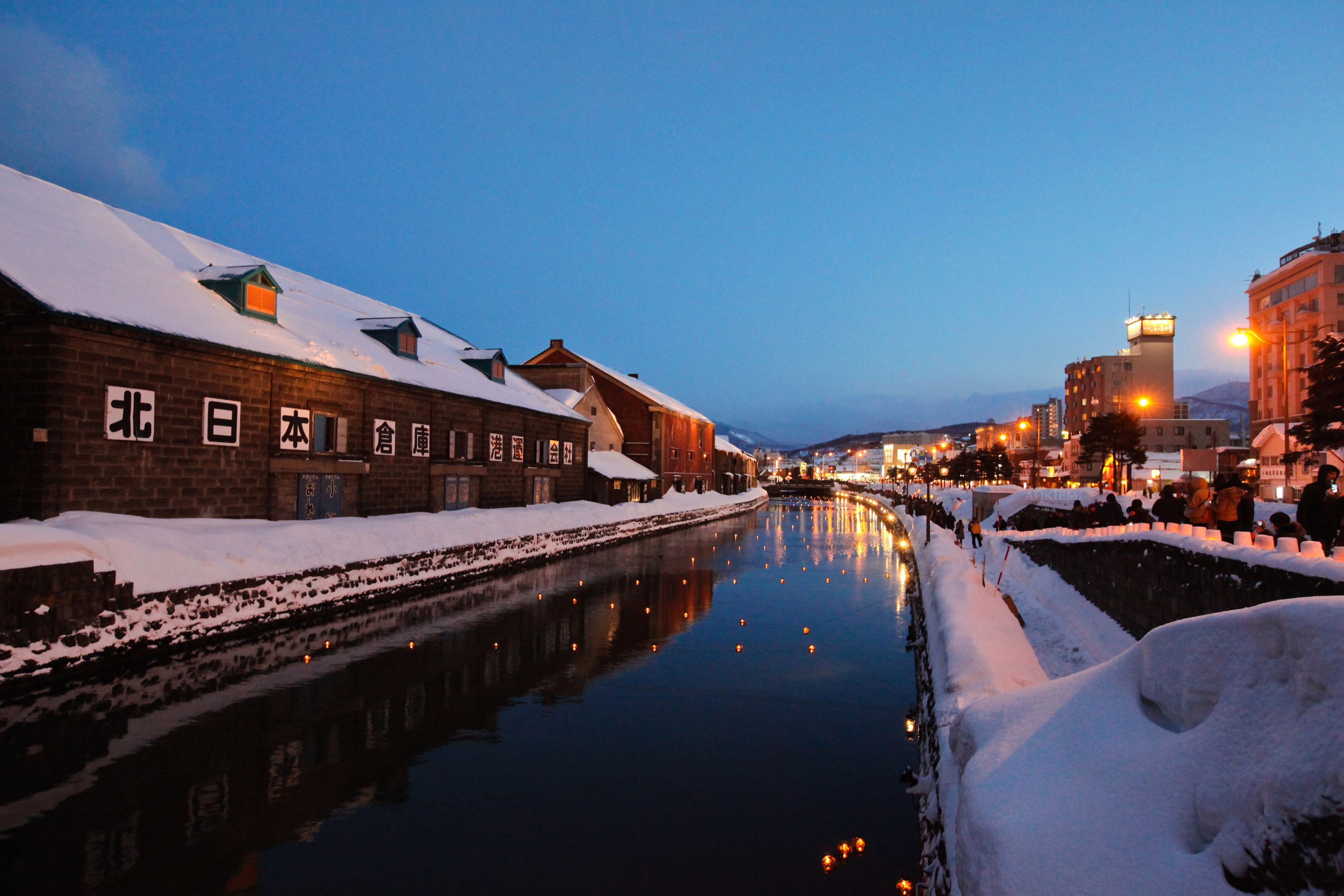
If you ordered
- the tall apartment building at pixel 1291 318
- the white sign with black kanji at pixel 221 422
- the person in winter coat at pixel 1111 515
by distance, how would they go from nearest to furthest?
the white sign with black kanji at pixel 221 422, the person in winter coat at pixel 1111 515, the tall apartment building at pixel 1291 318

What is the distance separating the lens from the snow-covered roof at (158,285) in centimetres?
1734

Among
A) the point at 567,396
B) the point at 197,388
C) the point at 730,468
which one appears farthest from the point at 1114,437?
the point at 197,388

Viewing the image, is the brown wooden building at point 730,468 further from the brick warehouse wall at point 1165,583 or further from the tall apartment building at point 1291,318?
the brick warehouse wall at point 1165,583

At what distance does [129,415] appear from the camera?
17.7 meters

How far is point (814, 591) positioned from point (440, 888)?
19.4 meters

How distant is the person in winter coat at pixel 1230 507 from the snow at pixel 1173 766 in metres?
10.9

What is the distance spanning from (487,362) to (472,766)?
104ft

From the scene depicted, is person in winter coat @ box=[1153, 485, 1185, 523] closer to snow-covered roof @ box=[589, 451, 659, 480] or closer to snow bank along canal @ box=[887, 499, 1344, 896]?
snow bank along canal @ box=[887, 499, 1344, 896]

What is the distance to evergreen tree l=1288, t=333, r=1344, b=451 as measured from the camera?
2520 centimetres

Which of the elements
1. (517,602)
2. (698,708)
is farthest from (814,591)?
(698,708)

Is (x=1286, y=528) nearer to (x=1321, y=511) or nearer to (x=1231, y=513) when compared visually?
(x=1321, y=511)

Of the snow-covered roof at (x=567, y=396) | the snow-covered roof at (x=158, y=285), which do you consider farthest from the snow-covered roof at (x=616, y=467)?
the snow-covered roof at (x=158, y=285)

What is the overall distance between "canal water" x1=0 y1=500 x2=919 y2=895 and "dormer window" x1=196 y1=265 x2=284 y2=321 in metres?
10.6

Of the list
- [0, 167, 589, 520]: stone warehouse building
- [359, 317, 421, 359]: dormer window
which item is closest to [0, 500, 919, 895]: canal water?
[0, 167, 589, 520]: stone warehouse building
